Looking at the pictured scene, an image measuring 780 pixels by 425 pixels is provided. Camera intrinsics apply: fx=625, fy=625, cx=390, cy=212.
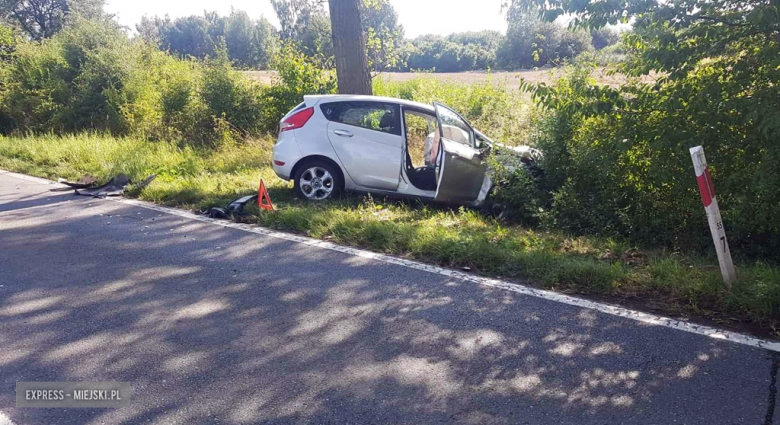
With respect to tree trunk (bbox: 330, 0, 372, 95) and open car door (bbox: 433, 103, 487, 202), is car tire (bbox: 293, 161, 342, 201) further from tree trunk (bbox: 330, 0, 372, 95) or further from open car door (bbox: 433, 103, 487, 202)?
tree trunk (bbox: 330, 0, 372, 95)

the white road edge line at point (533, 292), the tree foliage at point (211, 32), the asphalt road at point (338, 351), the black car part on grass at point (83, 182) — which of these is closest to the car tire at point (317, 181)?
the white road edge line at point (533, 292)

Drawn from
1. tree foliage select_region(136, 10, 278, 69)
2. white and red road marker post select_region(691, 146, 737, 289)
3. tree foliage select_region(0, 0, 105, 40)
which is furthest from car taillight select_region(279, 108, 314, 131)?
tree foliage select_region(136, 10, 278, 69)

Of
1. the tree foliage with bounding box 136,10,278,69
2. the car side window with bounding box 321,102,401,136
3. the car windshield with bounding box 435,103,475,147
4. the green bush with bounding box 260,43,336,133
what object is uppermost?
the tree foliage with bounding box 136,10,278,69

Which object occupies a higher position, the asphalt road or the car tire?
the car tire

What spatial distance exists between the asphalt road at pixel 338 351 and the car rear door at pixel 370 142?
2.78m

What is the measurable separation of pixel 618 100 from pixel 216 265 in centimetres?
453

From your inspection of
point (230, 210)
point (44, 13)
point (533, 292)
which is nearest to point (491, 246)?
point (533, 292)

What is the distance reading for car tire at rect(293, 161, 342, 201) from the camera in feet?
29.8

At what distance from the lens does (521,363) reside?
4.06 m

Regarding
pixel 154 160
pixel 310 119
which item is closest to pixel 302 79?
pixel 154 160

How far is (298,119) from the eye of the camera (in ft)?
30.2

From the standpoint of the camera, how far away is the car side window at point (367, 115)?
8.98 meters

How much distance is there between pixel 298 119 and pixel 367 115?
1026mm

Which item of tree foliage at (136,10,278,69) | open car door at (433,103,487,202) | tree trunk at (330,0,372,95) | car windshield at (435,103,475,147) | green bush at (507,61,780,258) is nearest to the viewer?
green bush at (507,61,780,258)
